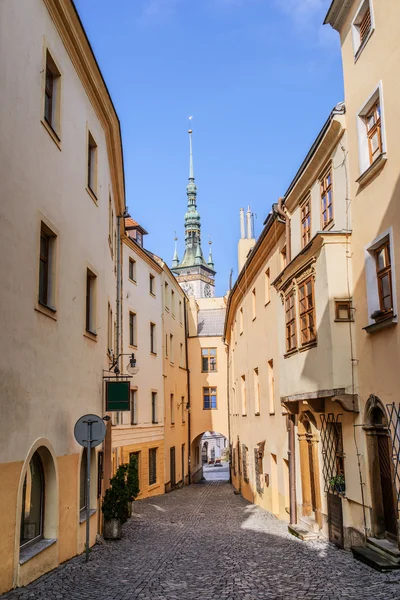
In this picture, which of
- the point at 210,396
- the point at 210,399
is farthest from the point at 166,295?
the point at 210,399

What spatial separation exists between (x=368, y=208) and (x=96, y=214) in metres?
6.24

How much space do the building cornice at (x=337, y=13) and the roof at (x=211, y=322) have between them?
30.3 m

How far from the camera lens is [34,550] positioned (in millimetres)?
A: 9141

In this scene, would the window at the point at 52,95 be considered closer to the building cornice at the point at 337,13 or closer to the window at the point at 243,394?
the building cornice at the point at 337,13

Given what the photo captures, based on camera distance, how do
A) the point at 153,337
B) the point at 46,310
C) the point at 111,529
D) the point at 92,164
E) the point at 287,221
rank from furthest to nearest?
1. the point at 153,337
2. the point at 287,221
3. the point at 92,164
4. the point at 111,529
5. the point at 46,310

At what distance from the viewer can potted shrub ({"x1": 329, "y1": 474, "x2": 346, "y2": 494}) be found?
12.4m

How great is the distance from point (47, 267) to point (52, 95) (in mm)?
3130

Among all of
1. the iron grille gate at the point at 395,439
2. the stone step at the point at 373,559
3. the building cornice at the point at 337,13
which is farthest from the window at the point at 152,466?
the building cornice at the point at 337,13

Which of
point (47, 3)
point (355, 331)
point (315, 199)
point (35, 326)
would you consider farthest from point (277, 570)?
point (47, 3)

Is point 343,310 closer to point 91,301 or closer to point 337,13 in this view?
point 91,301

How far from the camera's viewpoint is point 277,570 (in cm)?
1052

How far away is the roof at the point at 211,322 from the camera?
143 ft

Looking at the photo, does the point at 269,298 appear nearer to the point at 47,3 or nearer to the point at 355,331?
the point at 355,331

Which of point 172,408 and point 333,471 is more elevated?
point 172,408
